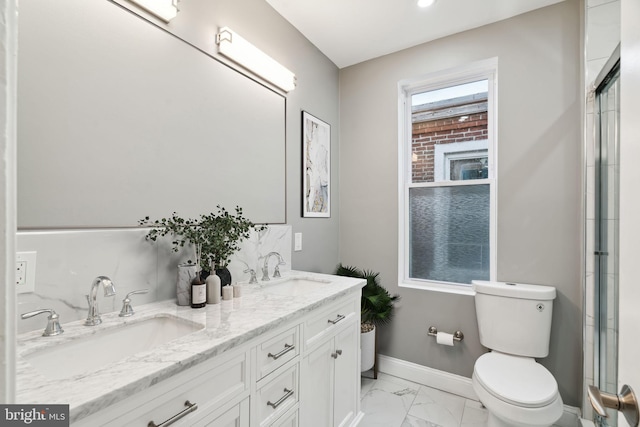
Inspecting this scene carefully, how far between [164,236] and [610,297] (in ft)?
7.18

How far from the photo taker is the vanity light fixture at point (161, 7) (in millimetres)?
1222

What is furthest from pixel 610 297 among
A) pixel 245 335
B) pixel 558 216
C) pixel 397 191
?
pixel 245 335

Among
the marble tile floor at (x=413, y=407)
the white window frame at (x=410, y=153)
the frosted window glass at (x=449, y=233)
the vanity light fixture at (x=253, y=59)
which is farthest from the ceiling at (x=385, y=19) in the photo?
the marble tile floor at (x=413, y=407)

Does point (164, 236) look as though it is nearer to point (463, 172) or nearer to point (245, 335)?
point (245, 335)

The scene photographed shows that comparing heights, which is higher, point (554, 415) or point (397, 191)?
point (397, 191)

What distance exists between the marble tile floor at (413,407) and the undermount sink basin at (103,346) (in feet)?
4.34

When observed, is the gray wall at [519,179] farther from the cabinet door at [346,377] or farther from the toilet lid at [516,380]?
the cabinet door at [346,377]

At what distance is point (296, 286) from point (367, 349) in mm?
830

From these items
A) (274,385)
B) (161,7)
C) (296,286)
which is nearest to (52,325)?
(274,385)

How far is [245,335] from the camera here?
948 millimetres

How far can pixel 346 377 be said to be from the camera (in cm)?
162

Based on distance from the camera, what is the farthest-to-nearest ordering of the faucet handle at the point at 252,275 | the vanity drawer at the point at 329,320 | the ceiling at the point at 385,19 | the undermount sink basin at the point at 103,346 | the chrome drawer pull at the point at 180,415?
the ceiling at the point at 385,19 → the faucet handle at the point at 252,275 → the vanity drawer at the point at 329,320 → the undermount sink basin at the point at 103,346 → the chrome drawer pull at the point at 180,415

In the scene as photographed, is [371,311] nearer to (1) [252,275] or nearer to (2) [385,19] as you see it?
(1) [252,275]

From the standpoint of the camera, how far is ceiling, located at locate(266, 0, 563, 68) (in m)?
1.89
